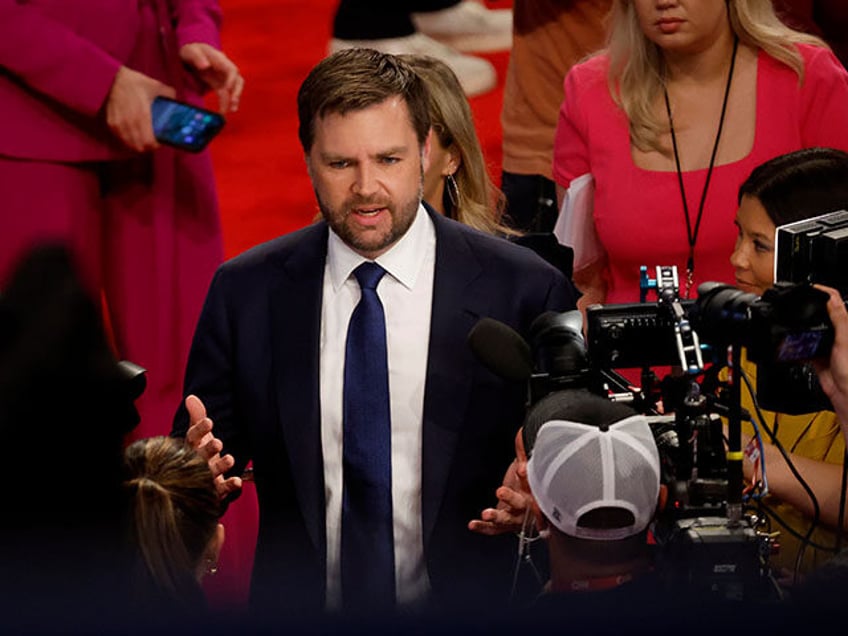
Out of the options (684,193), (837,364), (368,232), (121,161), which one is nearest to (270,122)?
(121,161)

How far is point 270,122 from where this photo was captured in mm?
6047

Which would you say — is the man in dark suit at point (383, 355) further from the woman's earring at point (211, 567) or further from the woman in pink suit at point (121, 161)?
the woman in pink suit at point (121, 161)

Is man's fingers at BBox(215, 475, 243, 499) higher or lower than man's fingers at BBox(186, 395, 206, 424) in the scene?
lower

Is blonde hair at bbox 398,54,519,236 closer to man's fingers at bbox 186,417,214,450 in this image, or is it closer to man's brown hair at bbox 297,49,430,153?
man's brown hair at bbox 297,49,430,153

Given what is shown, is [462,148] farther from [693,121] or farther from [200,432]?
[200,432]

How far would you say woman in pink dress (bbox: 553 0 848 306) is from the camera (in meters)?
3.33

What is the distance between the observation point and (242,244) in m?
5.32

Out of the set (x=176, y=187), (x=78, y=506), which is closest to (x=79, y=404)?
(x=78, y=506)

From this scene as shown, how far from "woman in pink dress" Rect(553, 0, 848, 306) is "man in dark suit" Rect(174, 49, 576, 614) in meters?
0.64

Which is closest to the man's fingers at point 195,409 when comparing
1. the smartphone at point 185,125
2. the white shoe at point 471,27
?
the smartphone at point 185,125

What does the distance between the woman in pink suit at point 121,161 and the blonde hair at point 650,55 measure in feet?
3.30

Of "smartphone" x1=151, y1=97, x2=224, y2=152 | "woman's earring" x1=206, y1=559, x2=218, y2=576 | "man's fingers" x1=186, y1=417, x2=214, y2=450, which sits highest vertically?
"smartphone" x1=151, y1=97, x2=224, y2=152

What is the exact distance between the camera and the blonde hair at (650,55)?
3.36 meters

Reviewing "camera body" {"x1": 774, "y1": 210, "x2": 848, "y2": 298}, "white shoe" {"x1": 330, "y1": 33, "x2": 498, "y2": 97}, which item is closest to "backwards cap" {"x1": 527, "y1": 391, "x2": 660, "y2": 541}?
"camera body" {"x1": 774, "y1": 210, "x2": 848, "y2": 298}
